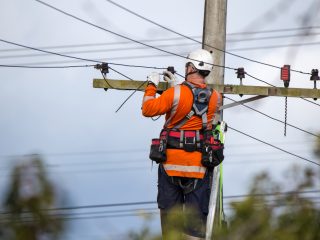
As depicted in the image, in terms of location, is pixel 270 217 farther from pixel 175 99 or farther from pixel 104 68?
pixel 104 68

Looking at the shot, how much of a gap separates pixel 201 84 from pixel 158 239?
4.73 meters

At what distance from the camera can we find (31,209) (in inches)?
117

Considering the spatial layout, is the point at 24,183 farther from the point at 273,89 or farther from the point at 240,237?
the point at 273,89

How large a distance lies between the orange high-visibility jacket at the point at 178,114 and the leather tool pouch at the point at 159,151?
0.16ft

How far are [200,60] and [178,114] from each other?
1.75 ft

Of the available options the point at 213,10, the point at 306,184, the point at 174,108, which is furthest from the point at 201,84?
the point at 213,10

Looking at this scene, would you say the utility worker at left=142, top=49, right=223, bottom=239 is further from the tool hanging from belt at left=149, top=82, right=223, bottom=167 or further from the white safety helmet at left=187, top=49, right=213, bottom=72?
the white safety helmet at left=187, top=49, right=213, bottom=72

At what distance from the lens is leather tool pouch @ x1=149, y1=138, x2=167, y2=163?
7.63 m

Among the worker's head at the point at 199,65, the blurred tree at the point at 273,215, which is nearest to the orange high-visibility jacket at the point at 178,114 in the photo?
the worker's head at the point at 199,65

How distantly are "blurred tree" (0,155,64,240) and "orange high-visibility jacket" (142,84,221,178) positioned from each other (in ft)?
14.5

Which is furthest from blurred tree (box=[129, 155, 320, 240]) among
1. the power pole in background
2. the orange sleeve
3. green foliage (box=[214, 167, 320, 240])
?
the power pole in background

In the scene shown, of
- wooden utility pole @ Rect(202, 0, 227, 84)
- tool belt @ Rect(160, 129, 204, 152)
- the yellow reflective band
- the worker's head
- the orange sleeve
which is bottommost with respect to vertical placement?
the yellow reflective band

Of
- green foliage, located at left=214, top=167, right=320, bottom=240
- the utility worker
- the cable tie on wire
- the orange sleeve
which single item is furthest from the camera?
the cable tie on wire

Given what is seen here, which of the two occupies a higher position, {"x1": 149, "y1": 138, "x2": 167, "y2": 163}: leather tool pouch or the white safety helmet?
the white safety helmet
